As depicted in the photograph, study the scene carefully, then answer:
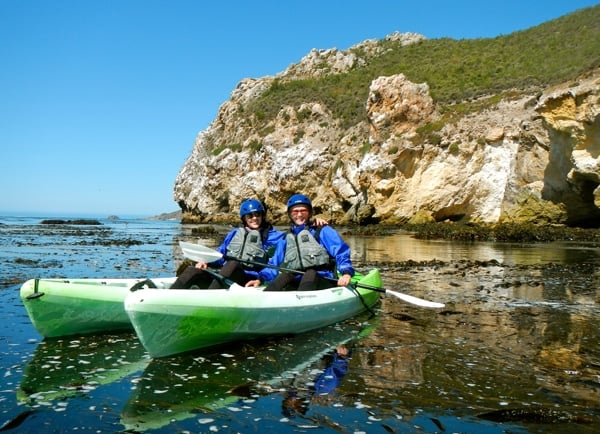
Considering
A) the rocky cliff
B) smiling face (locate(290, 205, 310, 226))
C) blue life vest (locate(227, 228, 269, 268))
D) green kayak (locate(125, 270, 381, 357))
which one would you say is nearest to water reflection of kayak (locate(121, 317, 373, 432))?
green kayak (locate(125, 270, 381, 357))

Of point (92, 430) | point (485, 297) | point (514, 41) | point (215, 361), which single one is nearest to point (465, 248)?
point (485, 297)

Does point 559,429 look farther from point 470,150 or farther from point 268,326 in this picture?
point 470,150

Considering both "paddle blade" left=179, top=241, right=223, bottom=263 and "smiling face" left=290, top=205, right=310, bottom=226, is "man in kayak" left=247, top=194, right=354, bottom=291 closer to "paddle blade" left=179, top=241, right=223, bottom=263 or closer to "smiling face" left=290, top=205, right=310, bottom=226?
"smiling face" left=290, top=205, right=310, bottom=226

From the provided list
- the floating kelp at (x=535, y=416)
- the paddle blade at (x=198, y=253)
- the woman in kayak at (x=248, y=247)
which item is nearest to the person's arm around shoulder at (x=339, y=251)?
the woman in kayak at (x=248, y=247)

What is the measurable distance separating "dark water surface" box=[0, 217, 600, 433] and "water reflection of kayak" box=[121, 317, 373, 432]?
0.05 feet

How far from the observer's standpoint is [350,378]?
14.5 feet

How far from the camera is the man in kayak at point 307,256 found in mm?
6566

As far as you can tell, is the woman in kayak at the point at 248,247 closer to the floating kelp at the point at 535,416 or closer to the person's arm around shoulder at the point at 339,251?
the person's arm around shoulder at the point at 339,251

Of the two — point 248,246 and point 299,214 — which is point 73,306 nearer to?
point 248,246

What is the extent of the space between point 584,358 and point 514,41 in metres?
54.8

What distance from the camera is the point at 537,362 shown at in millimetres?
4945

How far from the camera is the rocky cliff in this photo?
75.8ft

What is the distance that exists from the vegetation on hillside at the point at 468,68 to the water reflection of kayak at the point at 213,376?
107 ft

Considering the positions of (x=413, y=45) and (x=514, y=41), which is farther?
(x=413, y=45)
